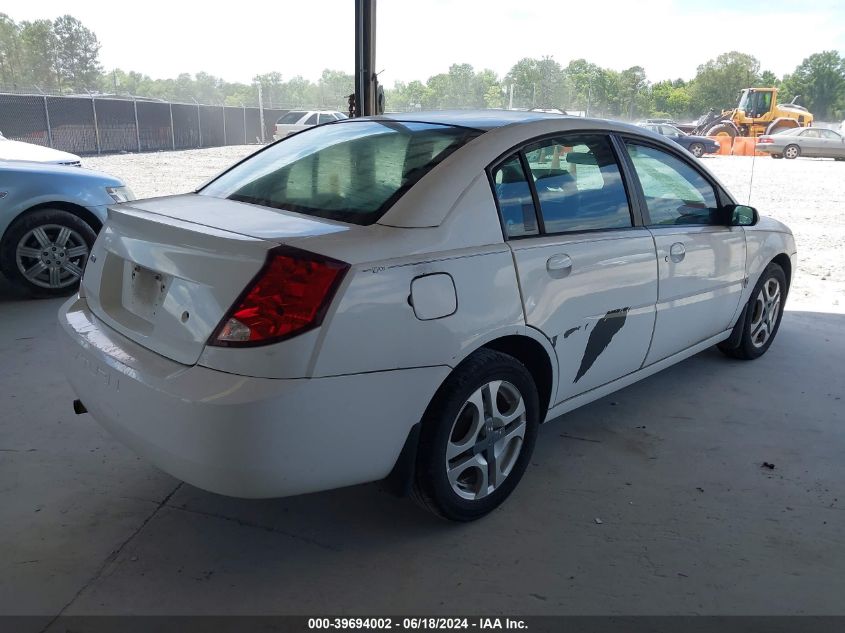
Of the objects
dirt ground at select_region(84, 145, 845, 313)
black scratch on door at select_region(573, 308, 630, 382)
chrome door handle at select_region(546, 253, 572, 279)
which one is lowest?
dirt ground at select_region(84, 145, 845, 313)

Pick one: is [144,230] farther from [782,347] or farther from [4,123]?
[4,123]

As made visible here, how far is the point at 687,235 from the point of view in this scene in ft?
11.6

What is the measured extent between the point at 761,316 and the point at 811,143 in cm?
2536

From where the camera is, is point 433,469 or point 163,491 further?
point 163,491

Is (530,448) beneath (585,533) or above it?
above

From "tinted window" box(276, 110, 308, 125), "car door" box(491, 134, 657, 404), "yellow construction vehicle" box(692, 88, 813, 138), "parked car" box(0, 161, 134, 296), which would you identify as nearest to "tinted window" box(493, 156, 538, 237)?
"car door" box(491, 134, 657, 404)

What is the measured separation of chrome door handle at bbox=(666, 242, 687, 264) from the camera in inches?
133

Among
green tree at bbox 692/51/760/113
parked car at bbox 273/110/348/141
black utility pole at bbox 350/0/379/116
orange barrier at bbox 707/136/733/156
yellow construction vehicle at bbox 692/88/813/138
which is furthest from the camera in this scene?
green tree at bbox 692/51/760/113

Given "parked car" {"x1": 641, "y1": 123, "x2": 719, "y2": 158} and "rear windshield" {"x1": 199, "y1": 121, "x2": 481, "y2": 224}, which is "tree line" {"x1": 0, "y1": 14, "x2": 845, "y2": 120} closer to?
"parked car" {"x1": 641, "y1": 123, "x2": 719, "y2": 158}

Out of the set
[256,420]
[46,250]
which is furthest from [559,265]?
[46,250]

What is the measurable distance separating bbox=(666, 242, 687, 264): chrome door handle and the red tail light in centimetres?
197

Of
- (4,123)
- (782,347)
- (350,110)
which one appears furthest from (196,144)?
(782,347)

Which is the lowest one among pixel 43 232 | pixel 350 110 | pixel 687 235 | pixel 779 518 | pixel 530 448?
pixel 779 518

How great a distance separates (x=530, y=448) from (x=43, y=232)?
4732 millimetres
